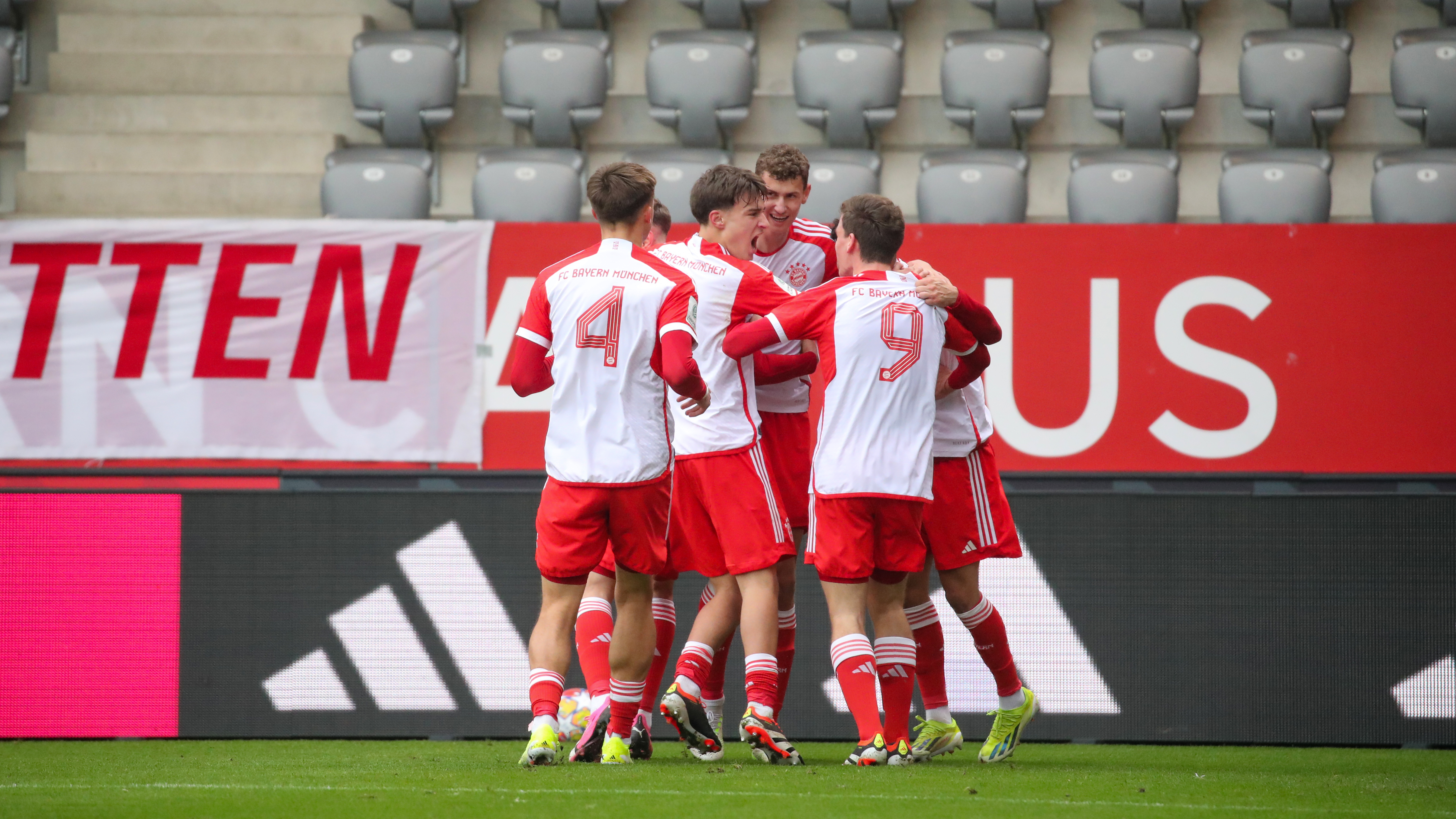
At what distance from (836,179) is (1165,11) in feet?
10.8

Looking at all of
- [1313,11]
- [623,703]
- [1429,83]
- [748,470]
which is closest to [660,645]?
[623,703]

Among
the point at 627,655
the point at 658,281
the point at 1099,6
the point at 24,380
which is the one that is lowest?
the point at 24,380

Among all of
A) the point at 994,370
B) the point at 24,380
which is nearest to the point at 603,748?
the point at 994,370

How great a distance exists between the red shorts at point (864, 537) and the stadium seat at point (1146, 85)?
696cm

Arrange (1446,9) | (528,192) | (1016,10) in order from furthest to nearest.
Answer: (1016,10) → (1446,9) → (528,192)

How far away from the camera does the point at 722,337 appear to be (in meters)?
5.00

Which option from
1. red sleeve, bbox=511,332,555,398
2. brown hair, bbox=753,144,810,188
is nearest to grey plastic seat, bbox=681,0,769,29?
brown hair, bbox=753,144,810,188

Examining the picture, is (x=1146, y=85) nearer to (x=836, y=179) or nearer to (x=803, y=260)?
(x=836, y=179)

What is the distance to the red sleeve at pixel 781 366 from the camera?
5.03m

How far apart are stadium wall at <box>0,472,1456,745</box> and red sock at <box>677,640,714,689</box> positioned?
2.97 ft

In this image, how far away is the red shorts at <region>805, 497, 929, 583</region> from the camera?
15.4 ft

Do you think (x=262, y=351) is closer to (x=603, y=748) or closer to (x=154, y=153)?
(x=154, y=153)

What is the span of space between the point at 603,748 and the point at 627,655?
0.34m

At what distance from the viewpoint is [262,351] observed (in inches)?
340
